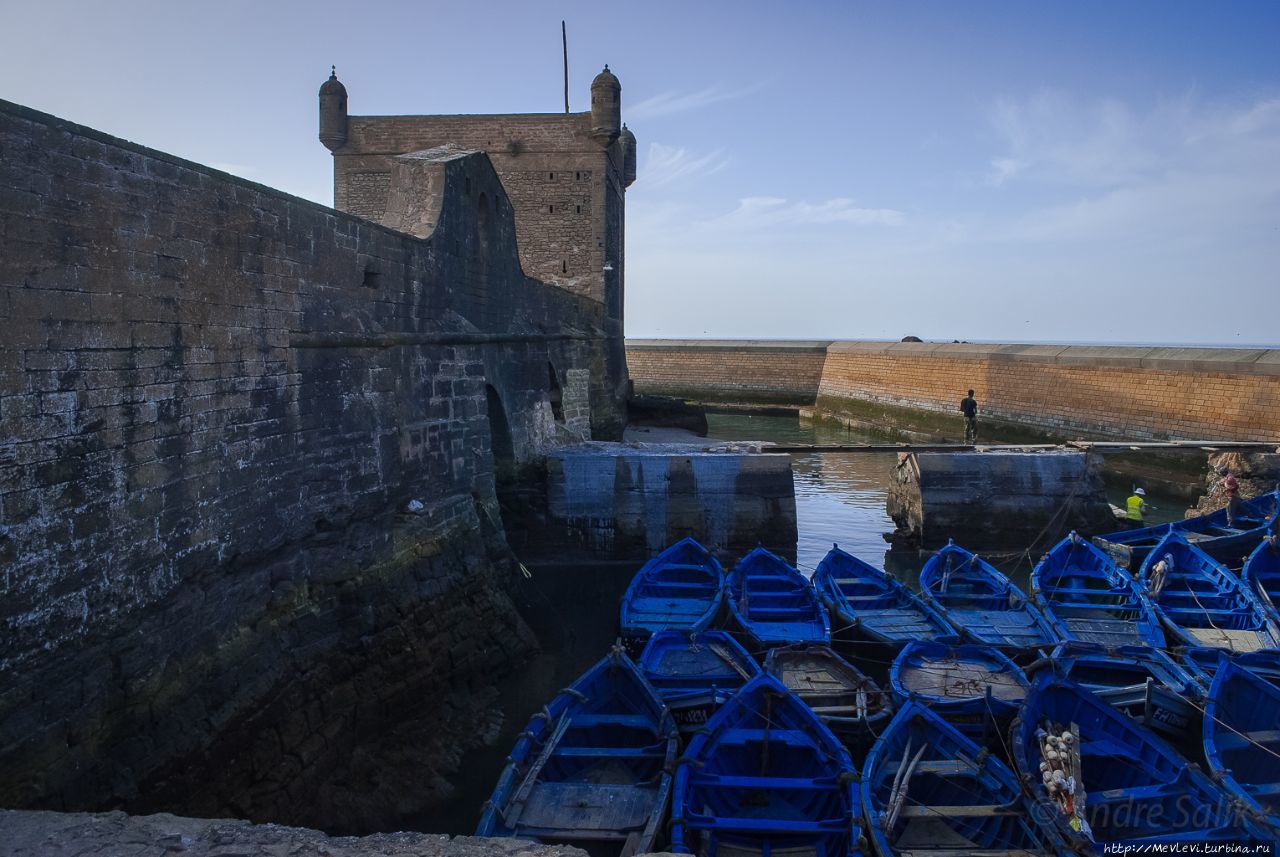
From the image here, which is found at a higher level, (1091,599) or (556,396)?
(556,396)

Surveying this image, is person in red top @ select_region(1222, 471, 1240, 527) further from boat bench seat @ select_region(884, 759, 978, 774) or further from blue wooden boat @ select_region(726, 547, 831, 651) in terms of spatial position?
boat bench seat @ select_region(884, 759, 978, 774)

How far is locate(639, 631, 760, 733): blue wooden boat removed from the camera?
6.68 m

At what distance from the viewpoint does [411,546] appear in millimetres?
8203

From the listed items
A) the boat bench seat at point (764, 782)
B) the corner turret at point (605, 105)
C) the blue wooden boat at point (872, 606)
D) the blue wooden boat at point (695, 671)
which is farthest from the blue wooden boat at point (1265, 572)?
the corner turret at point (605, 105)

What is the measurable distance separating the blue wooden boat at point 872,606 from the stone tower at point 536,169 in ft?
34.3

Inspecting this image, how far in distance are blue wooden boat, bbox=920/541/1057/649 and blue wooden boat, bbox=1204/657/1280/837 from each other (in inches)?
79.8

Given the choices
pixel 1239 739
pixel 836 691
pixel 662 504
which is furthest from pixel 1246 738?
pixel 662 504

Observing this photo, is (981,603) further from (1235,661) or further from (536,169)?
(536,169)

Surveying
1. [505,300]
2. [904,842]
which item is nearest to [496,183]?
[505,300]

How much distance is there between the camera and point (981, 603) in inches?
385

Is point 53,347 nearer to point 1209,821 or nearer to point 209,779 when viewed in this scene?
point 209,779

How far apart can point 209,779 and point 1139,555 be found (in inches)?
456

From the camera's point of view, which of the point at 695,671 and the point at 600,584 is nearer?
the point at 695,671

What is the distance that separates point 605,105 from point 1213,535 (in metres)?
15.0
